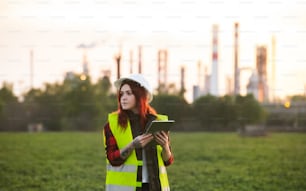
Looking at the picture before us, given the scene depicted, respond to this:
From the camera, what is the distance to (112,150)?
9.91ft

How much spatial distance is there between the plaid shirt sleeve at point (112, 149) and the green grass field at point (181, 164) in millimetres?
2666

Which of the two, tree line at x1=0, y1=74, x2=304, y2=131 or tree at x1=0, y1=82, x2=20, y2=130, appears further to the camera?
tree line at x1=0, y1=74, x2=304, y2=131

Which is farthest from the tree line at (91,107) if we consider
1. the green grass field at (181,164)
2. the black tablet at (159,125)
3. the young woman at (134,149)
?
the black tablet at (159,125)

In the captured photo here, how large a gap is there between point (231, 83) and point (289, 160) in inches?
62.0

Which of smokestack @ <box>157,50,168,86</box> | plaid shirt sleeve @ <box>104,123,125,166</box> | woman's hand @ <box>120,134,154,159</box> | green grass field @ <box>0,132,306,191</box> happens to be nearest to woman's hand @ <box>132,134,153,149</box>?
woman's hand @ <box>120,134,154,159</box>

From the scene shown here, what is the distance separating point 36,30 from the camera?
631cm

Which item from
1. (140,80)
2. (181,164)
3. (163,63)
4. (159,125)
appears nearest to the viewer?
(159,125)

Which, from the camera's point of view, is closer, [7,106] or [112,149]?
[112,149]

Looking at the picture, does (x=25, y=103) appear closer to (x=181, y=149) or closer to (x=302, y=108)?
(x=181, y=149)

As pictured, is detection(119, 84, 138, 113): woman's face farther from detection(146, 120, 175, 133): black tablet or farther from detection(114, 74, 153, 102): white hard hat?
detection(146, 120, 175, 133): black tablet

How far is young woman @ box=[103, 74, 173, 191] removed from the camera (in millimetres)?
3008

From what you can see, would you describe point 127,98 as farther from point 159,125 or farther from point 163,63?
point 163,63

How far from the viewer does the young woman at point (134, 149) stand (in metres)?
3.01

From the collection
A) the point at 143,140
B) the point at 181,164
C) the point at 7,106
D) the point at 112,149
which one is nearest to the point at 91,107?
the point at 7,106
